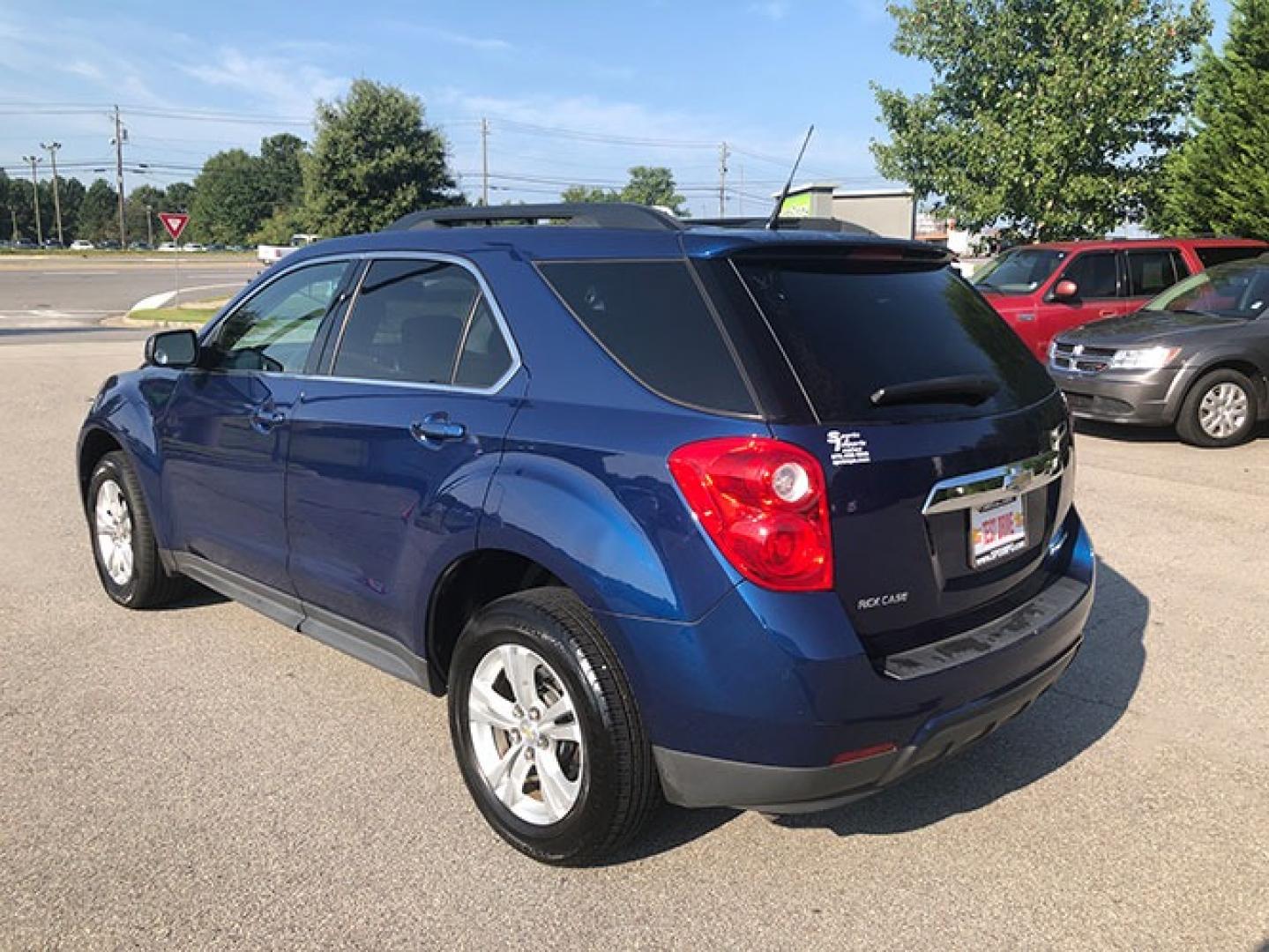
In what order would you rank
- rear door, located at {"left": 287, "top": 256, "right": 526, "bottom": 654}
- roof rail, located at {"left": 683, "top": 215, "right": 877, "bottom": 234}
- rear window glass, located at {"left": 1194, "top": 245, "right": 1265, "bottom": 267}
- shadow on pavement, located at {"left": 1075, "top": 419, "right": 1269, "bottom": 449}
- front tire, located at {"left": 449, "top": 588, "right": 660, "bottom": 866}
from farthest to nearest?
rear window glass, located at {"left": 1194, "top": 245, "right": 1265, "bottom": 267} < shadow on pavement, located at {"left": 1075, "top": 419, "right": 1269, "bottom": 449} < roof rail, located at {"left": 683, "top": 215, "right": 877, "bottom": 234} < rear door, located at {"left": 287, "top": 256, "right": 526, "bottom": 654} < front tire, located at {"left": 449, "top": 588, "right": 660, "bottom": 866}

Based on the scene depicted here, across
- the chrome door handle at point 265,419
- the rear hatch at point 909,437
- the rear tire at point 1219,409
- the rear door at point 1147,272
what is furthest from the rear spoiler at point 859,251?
the rear door at point 1147,272

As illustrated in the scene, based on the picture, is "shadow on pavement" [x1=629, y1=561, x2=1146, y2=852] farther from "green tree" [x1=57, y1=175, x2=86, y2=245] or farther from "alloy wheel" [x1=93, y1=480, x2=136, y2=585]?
"green tree" [x1=57, y1=175, x2=86, y2=245]

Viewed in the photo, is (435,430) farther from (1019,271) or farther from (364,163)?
(364,163)

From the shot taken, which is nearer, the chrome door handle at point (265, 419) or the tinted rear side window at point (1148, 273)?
the chrome door handle at point (265, 419)

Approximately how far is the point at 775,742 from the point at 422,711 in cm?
176

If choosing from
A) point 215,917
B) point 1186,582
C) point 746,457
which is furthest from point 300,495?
point 1186,582

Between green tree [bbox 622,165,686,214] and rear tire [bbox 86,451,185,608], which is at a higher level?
green tree [bbox 622,165,686,214]

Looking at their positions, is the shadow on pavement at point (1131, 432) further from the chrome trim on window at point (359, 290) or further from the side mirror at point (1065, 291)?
the chrome trim on window at point (359, 290)

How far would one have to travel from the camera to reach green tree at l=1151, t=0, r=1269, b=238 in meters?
13.5

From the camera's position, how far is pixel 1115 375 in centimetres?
890

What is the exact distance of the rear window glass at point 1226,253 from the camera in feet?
39.1

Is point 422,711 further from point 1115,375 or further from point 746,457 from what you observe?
point 1115,375

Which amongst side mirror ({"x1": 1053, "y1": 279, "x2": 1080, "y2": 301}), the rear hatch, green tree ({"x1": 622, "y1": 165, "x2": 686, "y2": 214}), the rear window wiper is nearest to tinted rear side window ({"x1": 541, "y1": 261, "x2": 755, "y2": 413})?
the rear hatch

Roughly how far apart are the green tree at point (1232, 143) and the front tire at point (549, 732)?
46.3 feet
